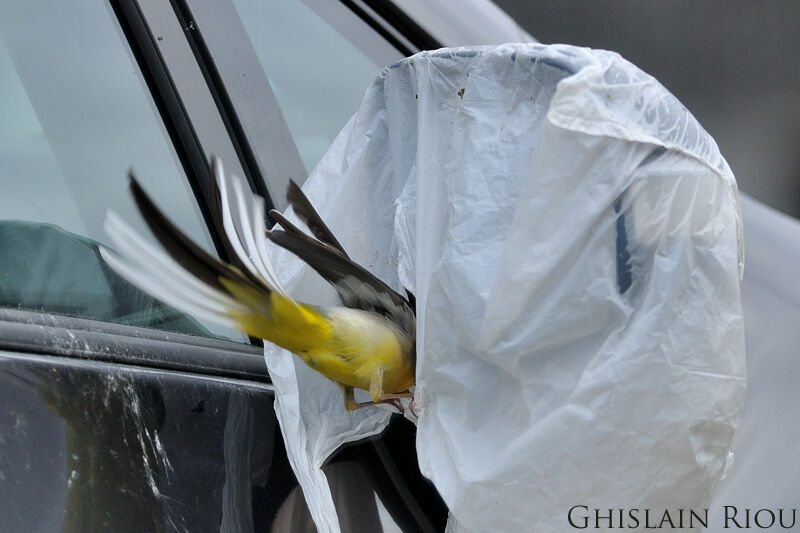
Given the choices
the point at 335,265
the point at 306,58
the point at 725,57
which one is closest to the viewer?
the point at 335,265

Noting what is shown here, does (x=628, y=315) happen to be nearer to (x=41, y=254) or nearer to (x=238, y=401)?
(x=238, y=401)

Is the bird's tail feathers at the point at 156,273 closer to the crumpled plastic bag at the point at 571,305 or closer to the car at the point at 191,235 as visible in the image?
the car at the point at 191,235

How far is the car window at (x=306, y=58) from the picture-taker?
1.60 metres

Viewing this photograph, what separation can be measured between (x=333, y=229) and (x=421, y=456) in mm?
418

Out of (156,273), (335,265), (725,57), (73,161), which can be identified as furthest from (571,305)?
(725,57)

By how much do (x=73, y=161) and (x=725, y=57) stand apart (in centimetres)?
375

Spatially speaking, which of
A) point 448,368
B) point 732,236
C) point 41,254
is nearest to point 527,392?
point 448,368

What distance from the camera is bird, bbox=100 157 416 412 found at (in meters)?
1.20

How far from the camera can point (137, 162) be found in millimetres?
1390

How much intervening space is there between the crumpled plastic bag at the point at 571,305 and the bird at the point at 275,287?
0.15 m

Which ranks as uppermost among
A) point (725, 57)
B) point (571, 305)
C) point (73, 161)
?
point (73, 161)

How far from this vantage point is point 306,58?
5.61 ft

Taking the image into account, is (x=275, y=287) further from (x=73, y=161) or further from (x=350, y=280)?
(x=73, y=161)

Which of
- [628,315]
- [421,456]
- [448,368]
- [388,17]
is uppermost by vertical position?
[388,17]
